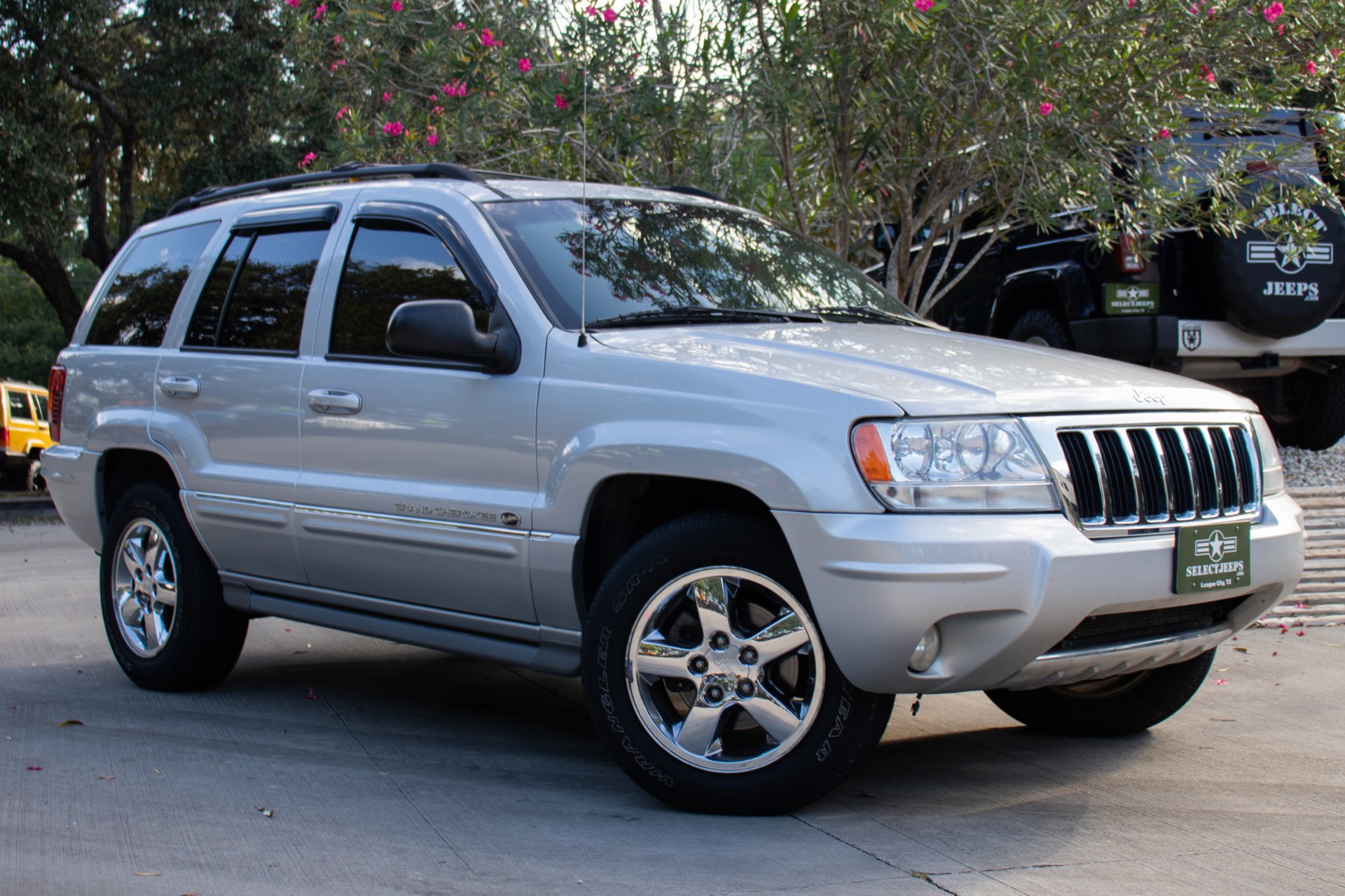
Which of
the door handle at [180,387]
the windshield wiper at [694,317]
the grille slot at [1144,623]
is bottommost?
the grille slot at [1144,623]

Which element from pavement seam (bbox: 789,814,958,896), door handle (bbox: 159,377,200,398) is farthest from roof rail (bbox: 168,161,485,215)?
pavement seam (bbox: 789,814,958,896)

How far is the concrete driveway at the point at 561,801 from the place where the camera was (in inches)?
136

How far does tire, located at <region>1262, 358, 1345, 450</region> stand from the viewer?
9.97m

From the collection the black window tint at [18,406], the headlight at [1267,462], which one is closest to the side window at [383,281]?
the headlight at [1267,462]

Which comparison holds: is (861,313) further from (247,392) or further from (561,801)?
(247,392)

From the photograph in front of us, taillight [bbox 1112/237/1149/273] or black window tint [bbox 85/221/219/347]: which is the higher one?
taillight [bbox 1112/237/1149/273]

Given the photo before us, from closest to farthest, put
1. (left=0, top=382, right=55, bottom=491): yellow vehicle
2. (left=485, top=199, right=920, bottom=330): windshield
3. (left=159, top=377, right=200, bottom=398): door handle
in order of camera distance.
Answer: (left=485, top=199, right=920, bottom=330): windshield → (left=159, top=377, right=200, bottom=398): door handle → (left=0, top=382, right=55, bottom=491): yellow vehicle

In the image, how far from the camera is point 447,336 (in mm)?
4230

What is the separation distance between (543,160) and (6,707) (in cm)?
462

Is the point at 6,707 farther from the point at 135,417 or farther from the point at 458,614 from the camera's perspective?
the point at 458,614

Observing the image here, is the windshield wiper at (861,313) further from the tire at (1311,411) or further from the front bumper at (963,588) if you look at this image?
the tire at (1311,411)

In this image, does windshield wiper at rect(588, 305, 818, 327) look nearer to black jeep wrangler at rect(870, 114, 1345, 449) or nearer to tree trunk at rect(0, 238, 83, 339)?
black jeep wrangler at rect(870, 114, 1345, 449)

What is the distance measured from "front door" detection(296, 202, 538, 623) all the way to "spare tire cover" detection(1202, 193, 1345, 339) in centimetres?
531

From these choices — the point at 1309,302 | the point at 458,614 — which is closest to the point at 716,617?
the point at 458,614
